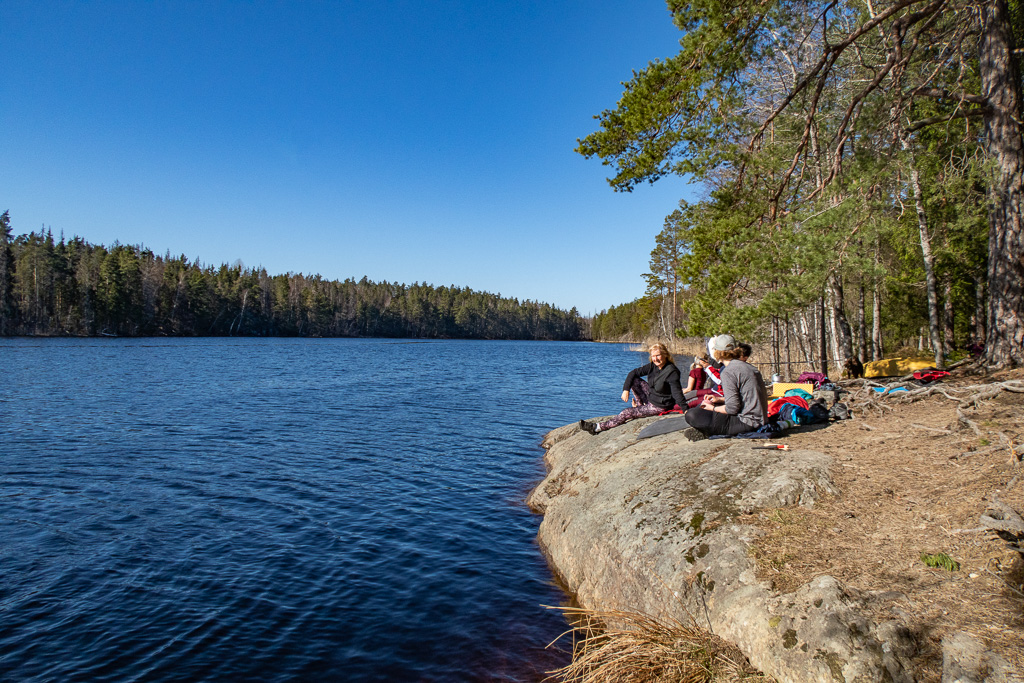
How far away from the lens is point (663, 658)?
181 inches

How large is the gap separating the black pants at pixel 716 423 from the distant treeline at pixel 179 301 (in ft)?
333

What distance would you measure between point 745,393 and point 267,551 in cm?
758

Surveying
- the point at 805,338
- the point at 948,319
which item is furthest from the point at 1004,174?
the point at 805,338

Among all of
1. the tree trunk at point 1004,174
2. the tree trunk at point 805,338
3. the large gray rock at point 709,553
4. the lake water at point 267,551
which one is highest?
the tree trunk at point 1004,174

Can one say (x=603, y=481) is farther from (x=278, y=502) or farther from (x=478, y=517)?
(x=278, y=502)

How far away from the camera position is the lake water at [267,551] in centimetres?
607

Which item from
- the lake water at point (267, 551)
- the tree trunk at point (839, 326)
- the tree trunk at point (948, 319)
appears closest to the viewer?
the lake water at point (267, 551)

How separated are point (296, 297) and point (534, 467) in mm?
131016

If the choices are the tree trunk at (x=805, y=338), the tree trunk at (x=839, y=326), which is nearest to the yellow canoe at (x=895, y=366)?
the tree trunk at (x=839, y=326)

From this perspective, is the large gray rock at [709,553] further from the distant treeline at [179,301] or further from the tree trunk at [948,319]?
the distant treeline at [179,301]

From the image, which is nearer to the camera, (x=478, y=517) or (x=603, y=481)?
(x=603, y=481)

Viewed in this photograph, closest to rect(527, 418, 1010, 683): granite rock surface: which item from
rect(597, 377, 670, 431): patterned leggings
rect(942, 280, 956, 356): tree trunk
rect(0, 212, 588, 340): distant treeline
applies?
rect(597, 377, 670, 431): patterned leggings

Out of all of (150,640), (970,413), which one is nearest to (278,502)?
(150,640)

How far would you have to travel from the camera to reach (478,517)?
10609 mm
